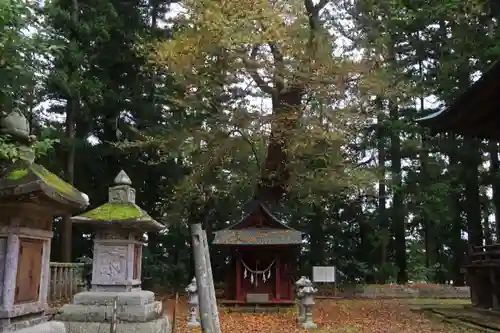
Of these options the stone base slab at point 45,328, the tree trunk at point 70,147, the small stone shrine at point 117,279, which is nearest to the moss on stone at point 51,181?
the stone base slab at point 45,328

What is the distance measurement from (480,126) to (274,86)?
6.66 meters

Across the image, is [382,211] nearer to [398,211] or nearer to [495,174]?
[398,211]

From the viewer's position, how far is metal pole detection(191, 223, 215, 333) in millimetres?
4297

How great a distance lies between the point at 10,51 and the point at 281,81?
37.4 ft

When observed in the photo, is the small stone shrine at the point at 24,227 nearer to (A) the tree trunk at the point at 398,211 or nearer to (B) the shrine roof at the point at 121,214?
(B) the shrine roof at the point at 121,214

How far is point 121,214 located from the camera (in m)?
10.4

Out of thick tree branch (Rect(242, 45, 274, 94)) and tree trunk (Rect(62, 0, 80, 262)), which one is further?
tree trunk (Rect(62, 0, 80, 262))

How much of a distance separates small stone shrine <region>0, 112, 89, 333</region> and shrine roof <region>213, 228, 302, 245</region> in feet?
32.9

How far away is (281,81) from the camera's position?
16031mm

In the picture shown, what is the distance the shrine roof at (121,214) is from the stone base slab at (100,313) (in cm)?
167

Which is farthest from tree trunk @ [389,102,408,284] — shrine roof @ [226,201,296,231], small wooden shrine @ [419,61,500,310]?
small wooden shrine @ [419,61,500,310]

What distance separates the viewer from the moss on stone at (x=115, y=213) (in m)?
10.2

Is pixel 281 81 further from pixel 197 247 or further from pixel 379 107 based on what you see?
pixel 197 247

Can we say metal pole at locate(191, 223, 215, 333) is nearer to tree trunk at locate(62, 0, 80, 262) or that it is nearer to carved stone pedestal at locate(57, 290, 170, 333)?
carved stone pedestal at locate(57, 290, 170, 333)
